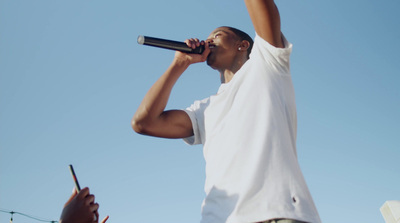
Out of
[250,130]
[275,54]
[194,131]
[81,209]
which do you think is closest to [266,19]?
[275,54]

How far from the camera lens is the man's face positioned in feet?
8.71

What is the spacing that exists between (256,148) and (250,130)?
0.38 feet

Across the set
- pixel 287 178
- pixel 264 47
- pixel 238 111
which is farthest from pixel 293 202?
pixel 264 47

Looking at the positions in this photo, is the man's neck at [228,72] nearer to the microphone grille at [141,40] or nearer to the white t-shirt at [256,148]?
the white t-shirt at [256,148]

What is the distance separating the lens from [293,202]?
1652mm

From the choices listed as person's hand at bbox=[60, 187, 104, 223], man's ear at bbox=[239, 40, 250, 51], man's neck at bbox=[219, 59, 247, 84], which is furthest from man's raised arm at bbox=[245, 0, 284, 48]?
person's hand at bbox=[60, 187, 104, 223]

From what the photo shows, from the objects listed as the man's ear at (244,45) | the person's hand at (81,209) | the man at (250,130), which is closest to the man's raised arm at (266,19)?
the man at (250,130)

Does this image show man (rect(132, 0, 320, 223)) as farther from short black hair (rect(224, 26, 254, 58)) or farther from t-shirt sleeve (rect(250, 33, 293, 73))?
short black hair (rect(224, 26, 254, 58))

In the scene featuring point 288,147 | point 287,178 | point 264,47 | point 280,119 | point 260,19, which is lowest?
point 287,178

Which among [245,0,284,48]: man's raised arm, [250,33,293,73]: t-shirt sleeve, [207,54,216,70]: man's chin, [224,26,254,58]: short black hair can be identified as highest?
[224,26,254,58]: short black hair

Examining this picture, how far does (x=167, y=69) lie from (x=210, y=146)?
713 mm

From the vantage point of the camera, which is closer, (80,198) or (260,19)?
(80,198)

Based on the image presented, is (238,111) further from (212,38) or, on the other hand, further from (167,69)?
(212,38)

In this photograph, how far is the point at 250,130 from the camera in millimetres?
1912
